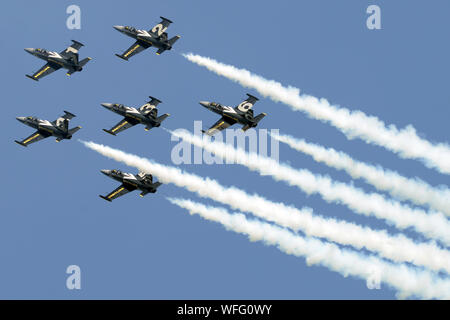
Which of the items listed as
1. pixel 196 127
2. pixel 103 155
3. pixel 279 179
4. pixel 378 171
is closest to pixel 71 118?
pixel 103 155

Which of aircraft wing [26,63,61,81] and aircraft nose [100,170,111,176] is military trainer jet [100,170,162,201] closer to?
aircraft nose [100,170,111,176]

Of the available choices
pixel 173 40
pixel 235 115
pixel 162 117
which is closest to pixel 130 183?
pixel 162 117

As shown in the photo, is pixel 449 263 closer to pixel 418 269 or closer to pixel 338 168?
pixel 418 269

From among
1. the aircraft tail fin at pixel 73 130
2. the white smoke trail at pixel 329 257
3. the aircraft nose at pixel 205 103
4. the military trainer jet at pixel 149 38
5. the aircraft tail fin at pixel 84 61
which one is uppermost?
the military trainer jet at pixel 149 38

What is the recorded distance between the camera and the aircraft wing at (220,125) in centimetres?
14788

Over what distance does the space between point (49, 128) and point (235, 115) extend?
2368 cm

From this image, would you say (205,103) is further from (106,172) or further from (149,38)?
(106,172)

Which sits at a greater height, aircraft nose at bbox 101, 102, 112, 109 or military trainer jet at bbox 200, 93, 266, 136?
aircraft nose at bbox 101, 102, 112, 109

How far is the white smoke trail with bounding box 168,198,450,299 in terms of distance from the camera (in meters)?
127

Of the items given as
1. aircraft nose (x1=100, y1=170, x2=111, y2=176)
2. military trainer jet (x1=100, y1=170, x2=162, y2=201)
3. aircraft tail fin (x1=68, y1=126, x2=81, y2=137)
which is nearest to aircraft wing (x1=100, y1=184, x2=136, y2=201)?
military trainer jet (x1=100, y1=170, x2=162, y2=201)

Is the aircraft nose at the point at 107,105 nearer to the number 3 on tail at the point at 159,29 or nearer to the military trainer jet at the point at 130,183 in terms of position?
the military trainer jet at the point at 130,183

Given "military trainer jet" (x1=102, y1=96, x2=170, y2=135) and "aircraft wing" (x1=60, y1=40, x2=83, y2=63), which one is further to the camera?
"aircraft wing" (x1=60, y1=40, x2=83, y2=63)

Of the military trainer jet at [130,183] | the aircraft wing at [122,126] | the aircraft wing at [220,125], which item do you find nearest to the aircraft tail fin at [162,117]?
the aircraft wing at [122,126]

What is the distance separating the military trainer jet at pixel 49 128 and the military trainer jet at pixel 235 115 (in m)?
16.7
